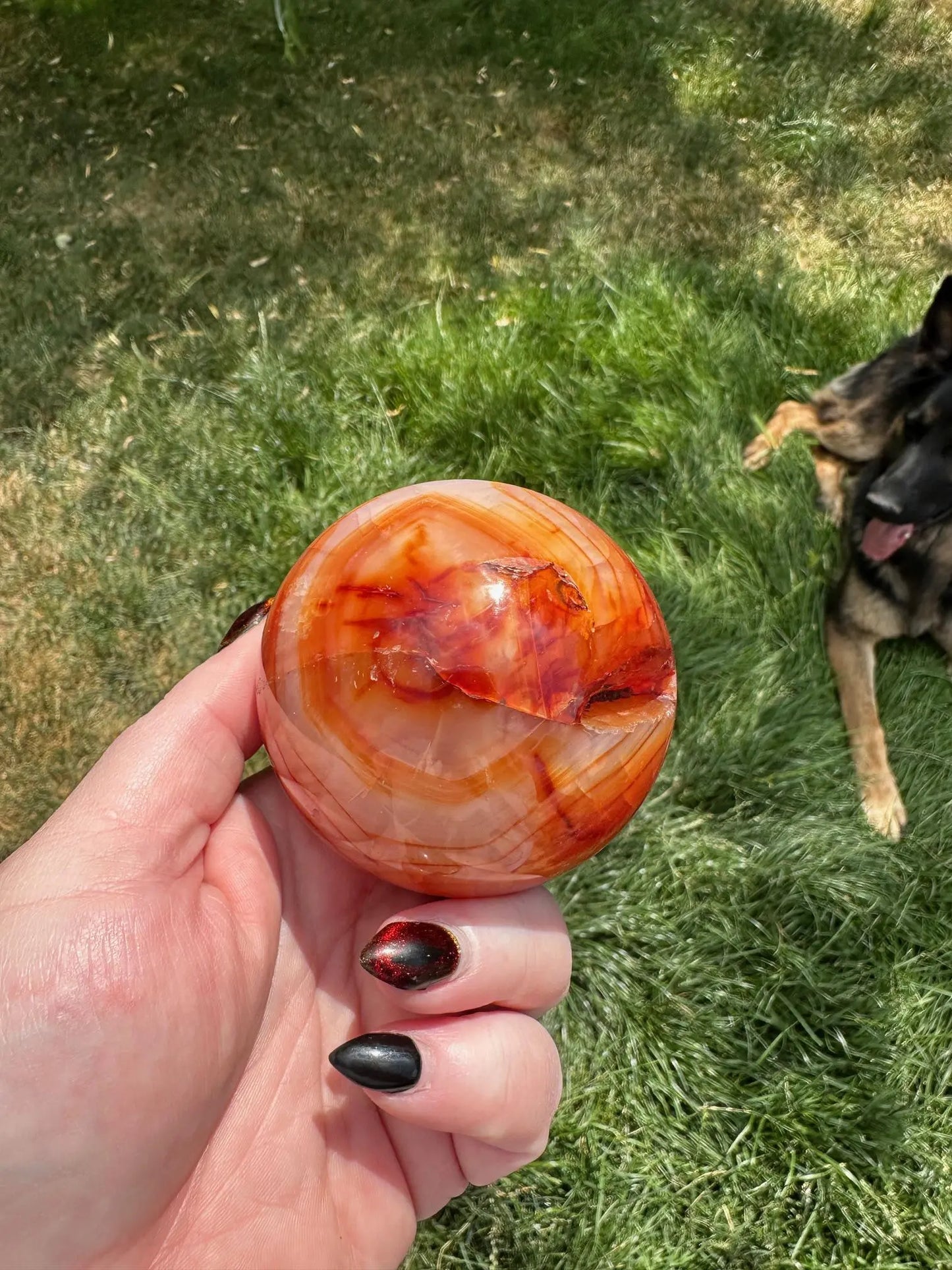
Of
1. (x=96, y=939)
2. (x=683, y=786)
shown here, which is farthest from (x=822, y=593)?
(x=96, y=939)

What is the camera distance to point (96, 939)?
1539 mm

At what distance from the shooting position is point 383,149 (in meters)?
4.23

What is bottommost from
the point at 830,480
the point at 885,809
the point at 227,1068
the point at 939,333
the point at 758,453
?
the point at 885,809

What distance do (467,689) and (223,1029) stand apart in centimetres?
82

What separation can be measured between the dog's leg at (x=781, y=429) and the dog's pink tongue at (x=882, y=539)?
426 mm

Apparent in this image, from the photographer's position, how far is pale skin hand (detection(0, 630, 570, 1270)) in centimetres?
146

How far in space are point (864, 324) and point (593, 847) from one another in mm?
3023

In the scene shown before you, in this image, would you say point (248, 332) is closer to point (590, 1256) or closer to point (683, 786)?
point (683, 786)

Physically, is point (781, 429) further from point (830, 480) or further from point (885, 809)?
point (885, 809)

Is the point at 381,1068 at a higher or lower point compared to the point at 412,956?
lower

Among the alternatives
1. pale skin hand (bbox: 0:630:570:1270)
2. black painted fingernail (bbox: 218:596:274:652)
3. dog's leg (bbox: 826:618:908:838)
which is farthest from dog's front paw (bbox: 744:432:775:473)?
pale skin hand (bbox: 0:630:570:1270)

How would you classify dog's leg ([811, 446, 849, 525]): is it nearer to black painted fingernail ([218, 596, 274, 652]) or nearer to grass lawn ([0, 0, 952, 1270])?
grass lawn ([0, 0, 952, 1270])

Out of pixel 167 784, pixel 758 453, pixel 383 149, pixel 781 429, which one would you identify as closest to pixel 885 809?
pixel 758 453

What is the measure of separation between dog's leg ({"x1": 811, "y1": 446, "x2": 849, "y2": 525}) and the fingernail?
2357 millimetres
